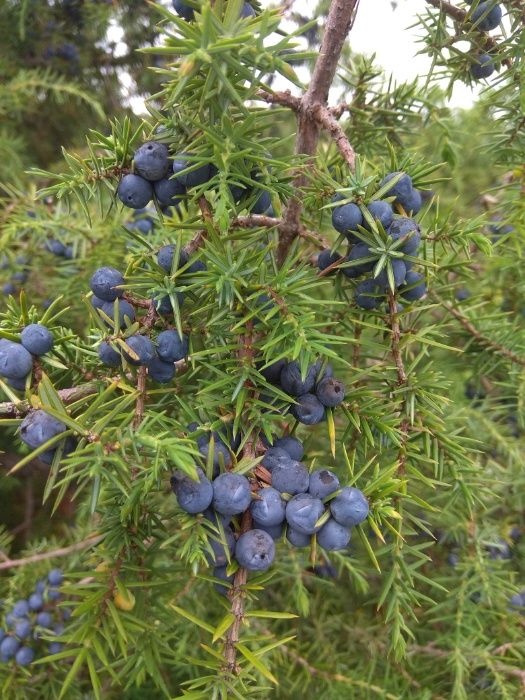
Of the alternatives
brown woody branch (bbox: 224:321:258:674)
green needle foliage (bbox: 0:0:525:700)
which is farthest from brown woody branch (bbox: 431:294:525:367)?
brown woody branch (bbox: 224:321:258:674)

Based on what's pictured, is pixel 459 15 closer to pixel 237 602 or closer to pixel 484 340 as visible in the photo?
pixel 484 340

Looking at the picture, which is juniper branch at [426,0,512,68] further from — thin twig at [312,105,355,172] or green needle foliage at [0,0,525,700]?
thin twig at [312,105,355,172]

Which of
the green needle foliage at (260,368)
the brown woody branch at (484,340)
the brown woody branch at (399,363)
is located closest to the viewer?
the green needle foliage at (260,368)

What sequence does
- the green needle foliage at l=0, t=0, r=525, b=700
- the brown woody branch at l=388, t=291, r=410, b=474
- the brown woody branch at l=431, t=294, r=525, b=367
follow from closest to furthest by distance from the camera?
the green needle foliage at l=0, t=0, r=525, b=700, the brown woody branch at l=388, t=291, r=410, b=474, the brown woody branch at l=431, t=294, r=525, b=367

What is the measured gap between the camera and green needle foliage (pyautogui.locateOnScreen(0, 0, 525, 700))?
0.54 metres

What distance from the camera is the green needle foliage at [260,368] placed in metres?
0.54

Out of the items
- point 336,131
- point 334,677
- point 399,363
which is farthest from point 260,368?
point 334,677

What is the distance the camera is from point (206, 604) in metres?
1.14

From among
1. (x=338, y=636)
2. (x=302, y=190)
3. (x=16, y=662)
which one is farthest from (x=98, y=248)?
(x=338, y=636)

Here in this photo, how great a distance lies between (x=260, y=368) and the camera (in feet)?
1.96

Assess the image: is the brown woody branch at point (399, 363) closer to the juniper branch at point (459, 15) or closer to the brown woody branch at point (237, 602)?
the brown woody branch at point (237, 602)

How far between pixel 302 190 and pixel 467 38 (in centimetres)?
31

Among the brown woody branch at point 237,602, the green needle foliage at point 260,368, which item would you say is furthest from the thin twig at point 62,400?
the brown woody branch at point 237,602

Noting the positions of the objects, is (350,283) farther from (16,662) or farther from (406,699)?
(16,662)
